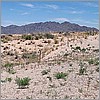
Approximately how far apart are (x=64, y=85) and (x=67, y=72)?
7.75ft

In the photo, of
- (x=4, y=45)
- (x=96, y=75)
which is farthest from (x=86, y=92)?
(x=4, y=45)

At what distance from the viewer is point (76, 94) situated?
881cm

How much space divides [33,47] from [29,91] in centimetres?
1646

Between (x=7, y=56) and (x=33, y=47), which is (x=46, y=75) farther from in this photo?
(x=33, y=47)

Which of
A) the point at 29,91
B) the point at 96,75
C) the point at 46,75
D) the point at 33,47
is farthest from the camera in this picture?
the point at 33,47

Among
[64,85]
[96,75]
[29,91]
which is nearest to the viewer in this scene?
[29,91]

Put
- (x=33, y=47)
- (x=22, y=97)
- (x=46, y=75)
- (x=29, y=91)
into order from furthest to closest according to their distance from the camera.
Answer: (x=33, y=47) < (x=46, y=75) < (x=29, y=91) < (x=22, y=97)

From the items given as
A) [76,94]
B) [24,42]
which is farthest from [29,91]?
[24,42]

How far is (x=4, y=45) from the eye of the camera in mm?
27047

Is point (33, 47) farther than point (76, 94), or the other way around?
point (33, 47)

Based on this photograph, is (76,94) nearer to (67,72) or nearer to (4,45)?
(67,72)

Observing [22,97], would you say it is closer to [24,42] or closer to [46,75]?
[46,75]

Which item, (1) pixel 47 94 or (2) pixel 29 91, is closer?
(1) pixel 47 94

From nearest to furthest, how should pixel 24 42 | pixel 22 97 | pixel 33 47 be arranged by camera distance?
1. pixel 22 97
2. pixel 33 47
3. pixel 24 42
